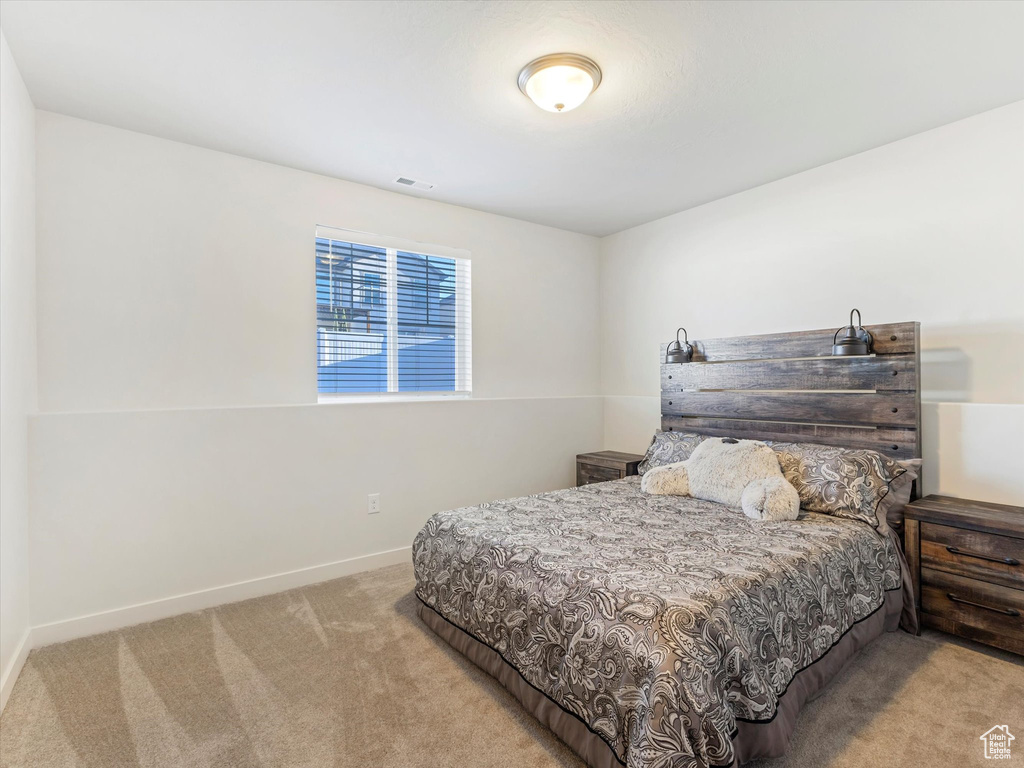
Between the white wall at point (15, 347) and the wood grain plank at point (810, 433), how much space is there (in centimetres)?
362

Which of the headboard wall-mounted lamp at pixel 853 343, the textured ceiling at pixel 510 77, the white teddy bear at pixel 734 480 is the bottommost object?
the white teddy bear at pixel 734 480

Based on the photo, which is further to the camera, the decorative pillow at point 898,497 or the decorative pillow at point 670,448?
the decorative pillow at point 670,448

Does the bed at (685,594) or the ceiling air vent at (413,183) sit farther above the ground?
the ceiling air vent at (413,183)

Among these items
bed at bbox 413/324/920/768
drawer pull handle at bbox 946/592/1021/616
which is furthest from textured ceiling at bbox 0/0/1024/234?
drawer pull handle at bbox 946/592/1021/616

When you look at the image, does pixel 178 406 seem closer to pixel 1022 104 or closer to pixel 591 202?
pixel 591 202

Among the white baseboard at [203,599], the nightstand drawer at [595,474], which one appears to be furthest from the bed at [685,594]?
the white baseboard at [203,599]

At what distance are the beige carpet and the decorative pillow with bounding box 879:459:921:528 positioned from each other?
0.53 meters

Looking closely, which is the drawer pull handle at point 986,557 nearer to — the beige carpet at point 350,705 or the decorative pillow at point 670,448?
the beige carpet at point 350,705

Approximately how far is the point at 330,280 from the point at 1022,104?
12.4 feet

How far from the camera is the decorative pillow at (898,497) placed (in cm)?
249

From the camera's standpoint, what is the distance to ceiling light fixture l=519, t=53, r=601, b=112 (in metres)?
2.07

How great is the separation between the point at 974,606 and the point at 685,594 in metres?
1.67

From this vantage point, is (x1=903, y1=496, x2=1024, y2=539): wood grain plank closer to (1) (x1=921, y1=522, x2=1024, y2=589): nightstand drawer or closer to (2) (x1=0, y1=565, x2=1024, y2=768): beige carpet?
(1) (x1=921, y1=522, x2=1024, y2=589): nightstand drawer

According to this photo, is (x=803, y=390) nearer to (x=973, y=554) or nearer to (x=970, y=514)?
(x=970, y=514)
